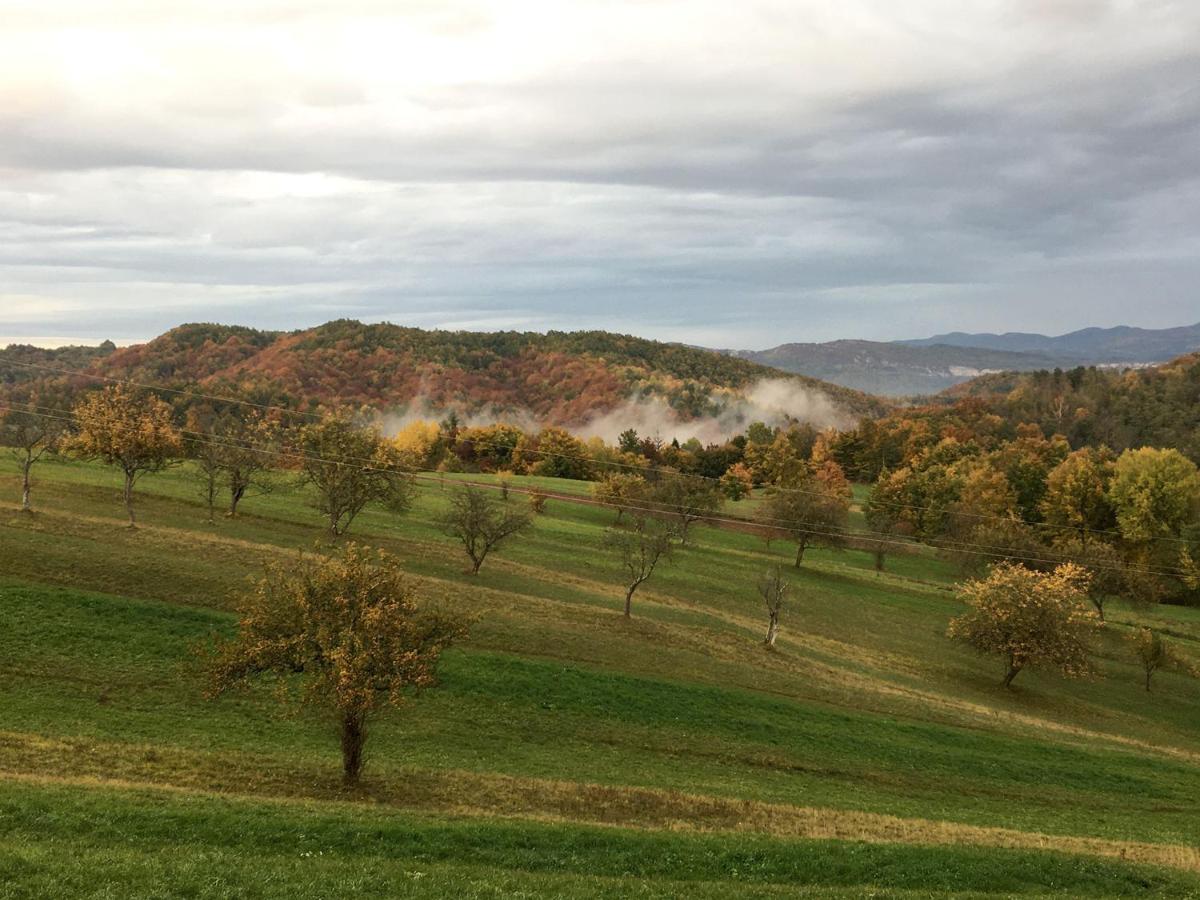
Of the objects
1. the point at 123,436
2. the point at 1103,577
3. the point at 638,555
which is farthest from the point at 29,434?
the point at 1103,577

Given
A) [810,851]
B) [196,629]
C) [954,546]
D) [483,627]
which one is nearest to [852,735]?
[810,851]

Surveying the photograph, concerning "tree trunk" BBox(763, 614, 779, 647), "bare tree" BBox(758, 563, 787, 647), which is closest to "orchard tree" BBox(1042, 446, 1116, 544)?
"bare tree" BBox(758, 563, 787, 647)

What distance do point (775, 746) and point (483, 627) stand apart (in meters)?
19.7

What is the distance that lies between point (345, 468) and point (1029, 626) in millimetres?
58278

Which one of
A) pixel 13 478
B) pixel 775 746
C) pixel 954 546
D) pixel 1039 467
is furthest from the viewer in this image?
pixel 1039 467

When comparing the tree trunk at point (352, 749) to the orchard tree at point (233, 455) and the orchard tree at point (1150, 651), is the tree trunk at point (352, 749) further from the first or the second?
the orchard tree at point (1150, 651)

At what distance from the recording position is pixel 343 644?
2783 cm

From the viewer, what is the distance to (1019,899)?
22.6 m

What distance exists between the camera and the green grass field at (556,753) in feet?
72.1

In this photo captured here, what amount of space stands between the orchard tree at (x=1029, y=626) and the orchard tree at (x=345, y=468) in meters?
50.9

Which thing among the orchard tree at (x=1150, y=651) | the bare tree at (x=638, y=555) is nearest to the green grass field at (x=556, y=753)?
the orchard tree at (x=1150, y=651)

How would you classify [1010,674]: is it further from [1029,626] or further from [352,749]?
[352,749]

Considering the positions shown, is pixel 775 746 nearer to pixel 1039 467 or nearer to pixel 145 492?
pixel 145 492

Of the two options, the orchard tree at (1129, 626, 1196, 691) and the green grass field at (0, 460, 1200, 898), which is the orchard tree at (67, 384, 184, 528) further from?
the orchard tree at (1129, 626, 1196, 691)
